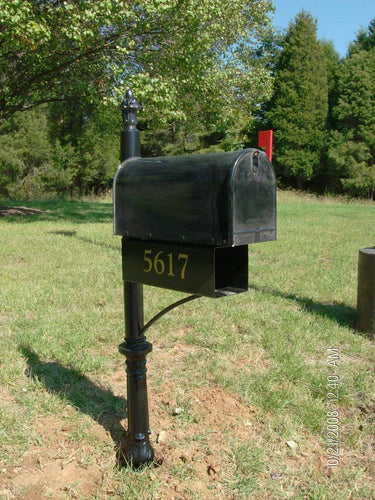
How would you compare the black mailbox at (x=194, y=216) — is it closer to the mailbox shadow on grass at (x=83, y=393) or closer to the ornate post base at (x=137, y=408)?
the ornate post base at (x=137, y=408)

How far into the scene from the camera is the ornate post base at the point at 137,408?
230cm

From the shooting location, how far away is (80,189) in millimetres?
30359

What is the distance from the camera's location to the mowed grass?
230 cm

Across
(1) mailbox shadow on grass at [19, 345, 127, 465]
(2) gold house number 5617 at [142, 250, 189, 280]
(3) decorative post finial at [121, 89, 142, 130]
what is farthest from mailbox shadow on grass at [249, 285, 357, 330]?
(3) decorative post finial at [121, 89, 142, 130]

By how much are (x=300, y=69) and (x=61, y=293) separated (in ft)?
109

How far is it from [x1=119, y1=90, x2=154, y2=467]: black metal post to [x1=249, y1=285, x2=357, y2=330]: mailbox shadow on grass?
2650mm

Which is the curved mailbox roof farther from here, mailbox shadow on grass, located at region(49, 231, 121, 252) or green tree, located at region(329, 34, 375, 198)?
green tree, located at region(329, 34, 375, 198)

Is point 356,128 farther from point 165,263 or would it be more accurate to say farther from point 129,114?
point 165,263

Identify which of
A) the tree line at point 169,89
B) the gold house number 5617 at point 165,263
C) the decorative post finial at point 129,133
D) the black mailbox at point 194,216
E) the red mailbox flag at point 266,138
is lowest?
the gold house number 5617 at point 165,263

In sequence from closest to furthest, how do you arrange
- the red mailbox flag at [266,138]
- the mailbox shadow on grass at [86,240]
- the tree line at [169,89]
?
the red mailbox flag at [266,138]
the mailbox shadow on grass at [86,240]
the tree line at [169,89]

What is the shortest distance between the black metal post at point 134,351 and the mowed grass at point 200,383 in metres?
0.11

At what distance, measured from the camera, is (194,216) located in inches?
70.4
